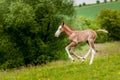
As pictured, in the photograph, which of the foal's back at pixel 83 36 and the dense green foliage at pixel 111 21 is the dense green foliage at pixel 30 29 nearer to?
the foal's back at pixel 83 36

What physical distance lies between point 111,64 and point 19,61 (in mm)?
23496

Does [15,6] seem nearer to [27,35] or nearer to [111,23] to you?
[27,35]

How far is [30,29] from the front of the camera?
3884 cm

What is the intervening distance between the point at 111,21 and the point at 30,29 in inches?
1535

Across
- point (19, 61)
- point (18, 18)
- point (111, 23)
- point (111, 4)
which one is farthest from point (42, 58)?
point (111, 4)

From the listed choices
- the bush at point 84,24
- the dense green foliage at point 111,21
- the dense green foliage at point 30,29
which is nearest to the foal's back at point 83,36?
the dense green foliage at point 30,29

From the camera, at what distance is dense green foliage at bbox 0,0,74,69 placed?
37463 millimetres

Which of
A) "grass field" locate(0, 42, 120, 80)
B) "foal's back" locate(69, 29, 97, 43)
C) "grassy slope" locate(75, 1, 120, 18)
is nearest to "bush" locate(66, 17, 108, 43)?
"grassy slope" locate(75, 1, 120, 18)

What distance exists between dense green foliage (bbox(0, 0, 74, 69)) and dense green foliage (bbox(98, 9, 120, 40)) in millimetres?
34353

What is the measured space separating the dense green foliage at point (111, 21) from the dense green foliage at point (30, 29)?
34.4 m

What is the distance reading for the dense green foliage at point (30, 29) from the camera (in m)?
37.5

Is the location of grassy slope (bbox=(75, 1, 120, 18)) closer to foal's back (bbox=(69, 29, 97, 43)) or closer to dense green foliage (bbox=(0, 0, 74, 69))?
dense green foliage (bbox=(0, 0, 74, 69))

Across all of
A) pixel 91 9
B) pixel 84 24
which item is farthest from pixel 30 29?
pixel 91 9

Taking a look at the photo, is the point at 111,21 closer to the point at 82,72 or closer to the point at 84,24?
the point at 84,24
